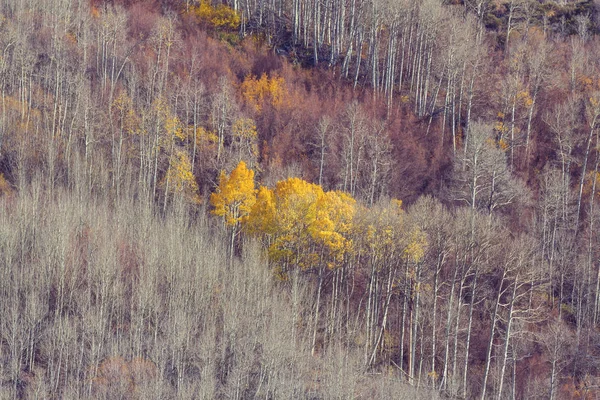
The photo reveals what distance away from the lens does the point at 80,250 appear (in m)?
38.3

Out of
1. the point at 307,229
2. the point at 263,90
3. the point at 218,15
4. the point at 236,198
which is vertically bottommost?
the point at 307,229

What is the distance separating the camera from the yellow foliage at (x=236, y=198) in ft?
143

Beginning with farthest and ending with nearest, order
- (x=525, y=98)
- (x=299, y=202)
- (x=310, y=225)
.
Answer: (x=525, y=98), (x=299, y=202), (x=310, y=225)

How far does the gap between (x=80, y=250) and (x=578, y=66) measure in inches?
1668

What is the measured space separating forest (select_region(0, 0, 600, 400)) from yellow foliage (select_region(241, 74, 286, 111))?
0.22m

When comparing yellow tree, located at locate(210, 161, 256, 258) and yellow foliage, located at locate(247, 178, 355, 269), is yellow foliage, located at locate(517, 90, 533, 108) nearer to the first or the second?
yellow foliage, located at locate(247, 178, 355, 269)

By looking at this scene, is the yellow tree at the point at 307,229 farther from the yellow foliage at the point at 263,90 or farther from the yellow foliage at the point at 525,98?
the yellow foliage at the point at 525,98

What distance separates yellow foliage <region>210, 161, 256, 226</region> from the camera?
4366 centimetres

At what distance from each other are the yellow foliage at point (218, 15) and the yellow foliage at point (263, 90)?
11375 mm

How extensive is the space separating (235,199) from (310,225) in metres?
6.46

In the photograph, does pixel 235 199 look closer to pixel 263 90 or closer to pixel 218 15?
pixel 263 90

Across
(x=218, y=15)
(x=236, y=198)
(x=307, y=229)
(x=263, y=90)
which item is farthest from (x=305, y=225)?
(x=218, y=15)

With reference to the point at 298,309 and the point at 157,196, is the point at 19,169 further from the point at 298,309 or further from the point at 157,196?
the point at 298,309

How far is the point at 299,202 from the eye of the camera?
4056 centimetres
